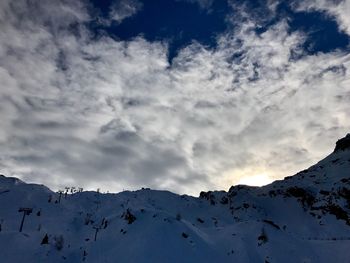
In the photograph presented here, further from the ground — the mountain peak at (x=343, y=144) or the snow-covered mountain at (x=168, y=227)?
the mountain peak at (x=343, y=144)

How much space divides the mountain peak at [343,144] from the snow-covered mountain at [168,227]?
44.4 metres

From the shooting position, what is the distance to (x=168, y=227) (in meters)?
53.5

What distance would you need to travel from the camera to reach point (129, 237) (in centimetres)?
5144

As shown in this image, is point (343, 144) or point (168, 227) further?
point (343, 144)

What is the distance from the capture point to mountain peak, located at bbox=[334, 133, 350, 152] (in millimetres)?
150887

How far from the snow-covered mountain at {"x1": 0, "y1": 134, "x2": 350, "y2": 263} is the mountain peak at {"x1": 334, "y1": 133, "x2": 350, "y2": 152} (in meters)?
44.4

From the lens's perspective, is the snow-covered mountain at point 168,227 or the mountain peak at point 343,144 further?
the mountain peak at point 343,144

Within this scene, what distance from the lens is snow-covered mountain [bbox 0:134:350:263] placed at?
46.8 meters

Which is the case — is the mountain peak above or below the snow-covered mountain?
above

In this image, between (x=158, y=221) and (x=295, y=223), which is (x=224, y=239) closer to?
(x=158, y=221)

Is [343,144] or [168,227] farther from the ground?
[343,144]

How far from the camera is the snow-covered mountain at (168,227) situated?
153 ft

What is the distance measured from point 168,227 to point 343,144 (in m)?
125

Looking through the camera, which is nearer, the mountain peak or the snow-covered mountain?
the snow-covered mountain
